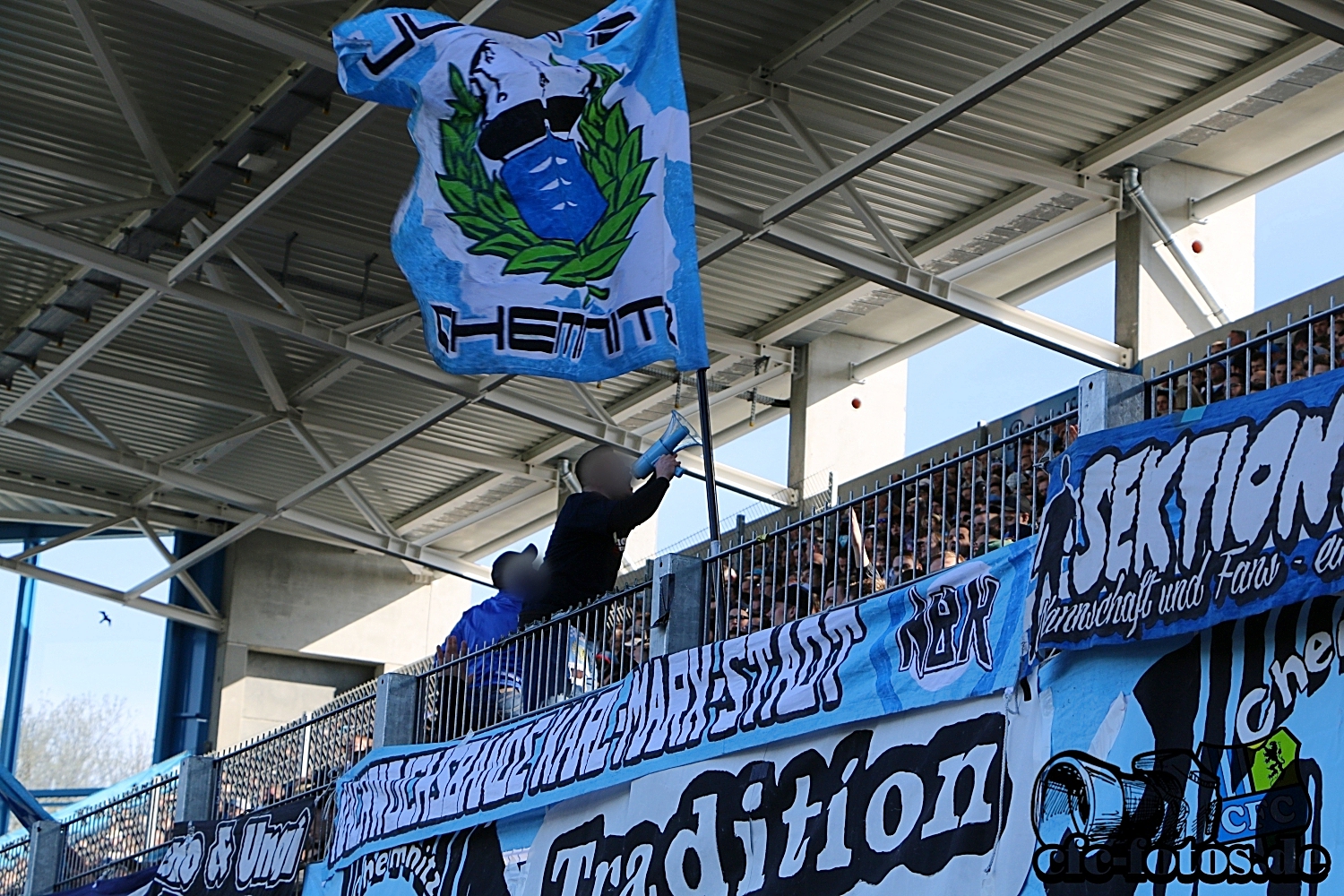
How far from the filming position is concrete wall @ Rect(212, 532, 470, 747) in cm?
3102

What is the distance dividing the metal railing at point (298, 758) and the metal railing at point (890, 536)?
5373mm

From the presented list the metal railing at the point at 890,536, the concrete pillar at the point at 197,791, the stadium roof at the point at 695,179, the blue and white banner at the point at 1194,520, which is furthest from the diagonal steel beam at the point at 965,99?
the concrete pillar at the point at 197,791

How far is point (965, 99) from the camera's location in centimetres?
1477

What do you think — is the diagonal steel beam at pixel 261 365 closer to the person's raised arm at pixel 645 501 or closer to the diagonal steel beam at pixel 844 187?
the diagonal steel beam at pixel 844 187

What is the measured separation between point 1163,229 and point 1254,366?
10953 mm

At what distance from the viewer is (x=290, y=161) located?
1867cm

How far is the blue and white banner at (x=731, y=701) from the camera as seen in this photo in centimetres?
824

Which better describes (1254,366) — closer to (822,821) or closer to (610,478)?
(822,821)

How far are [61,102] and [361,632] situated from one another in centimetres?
1525

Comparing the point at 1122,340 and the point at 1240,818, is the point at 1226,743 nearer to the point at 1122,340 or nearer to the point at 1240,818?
the point at 1240,818

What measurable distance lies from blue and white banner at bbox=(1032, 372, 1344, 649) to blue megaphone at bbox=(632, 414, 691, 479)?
9.16ft

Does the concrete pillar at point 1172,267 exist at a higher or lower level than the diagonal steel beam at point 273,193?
higher

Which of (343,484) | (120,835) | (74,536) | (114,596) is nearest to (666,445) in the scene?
(120,835)

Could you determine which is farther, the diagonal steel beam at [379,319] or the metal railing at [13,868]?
the metal railing at [13,868]
